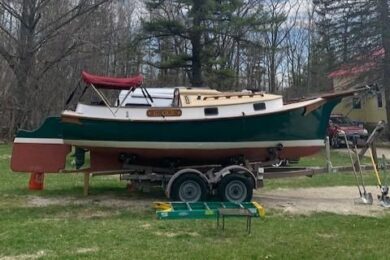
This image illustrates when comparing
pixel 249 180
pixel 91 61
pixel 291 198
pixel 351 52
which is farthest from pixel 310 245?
pixel 91 61

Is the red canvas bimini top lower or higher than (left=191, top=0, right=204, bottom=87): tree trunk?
lower

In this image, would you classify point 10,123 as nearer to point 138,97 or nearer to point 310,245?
point 138,97

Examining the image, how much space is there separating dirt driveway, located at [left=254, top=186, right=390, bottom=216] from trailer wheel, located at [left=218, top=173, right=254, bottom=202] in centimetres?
49

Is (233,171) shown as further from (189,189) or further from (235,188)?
(189,189)

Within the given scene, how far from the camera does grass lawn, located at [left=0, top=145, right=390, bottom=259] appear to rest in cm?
716

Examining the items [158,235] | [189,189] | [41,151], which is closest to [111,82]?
[41,151]

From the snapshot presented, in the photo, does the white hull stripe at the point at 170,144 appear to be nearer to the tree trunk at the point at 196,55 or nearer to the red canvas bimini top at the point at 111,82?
the red canvas bimini top at the point at 111,82

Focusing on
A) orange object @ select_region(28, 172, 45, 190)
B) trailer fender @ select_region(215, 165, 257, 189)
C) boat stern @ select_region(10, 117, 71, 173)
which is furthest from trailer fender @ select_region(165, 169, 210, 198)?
orange object @ select_region(28, 172, 45, 190)

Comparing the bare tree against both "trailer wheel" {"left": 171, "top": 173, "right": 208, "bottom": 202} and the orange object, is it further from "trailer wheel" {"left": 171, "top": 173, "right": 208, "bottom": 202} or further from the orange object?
"trailer wheel" {"left": 171, "top": 173, "right": 208, "bottom": 202}

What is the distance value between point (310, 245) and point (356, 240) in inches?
33.5

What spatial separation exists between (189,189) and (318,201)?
2.88 metres

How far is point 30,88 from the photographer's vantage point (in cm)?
3450

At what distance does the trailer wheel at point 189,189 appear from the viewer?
1138 cm

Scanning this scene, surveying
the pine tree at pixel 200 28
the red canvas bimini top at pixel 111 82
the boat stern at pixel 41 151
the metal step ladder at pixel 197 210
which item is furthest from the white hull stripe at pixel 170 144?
the pine tree at pixel 200 28
